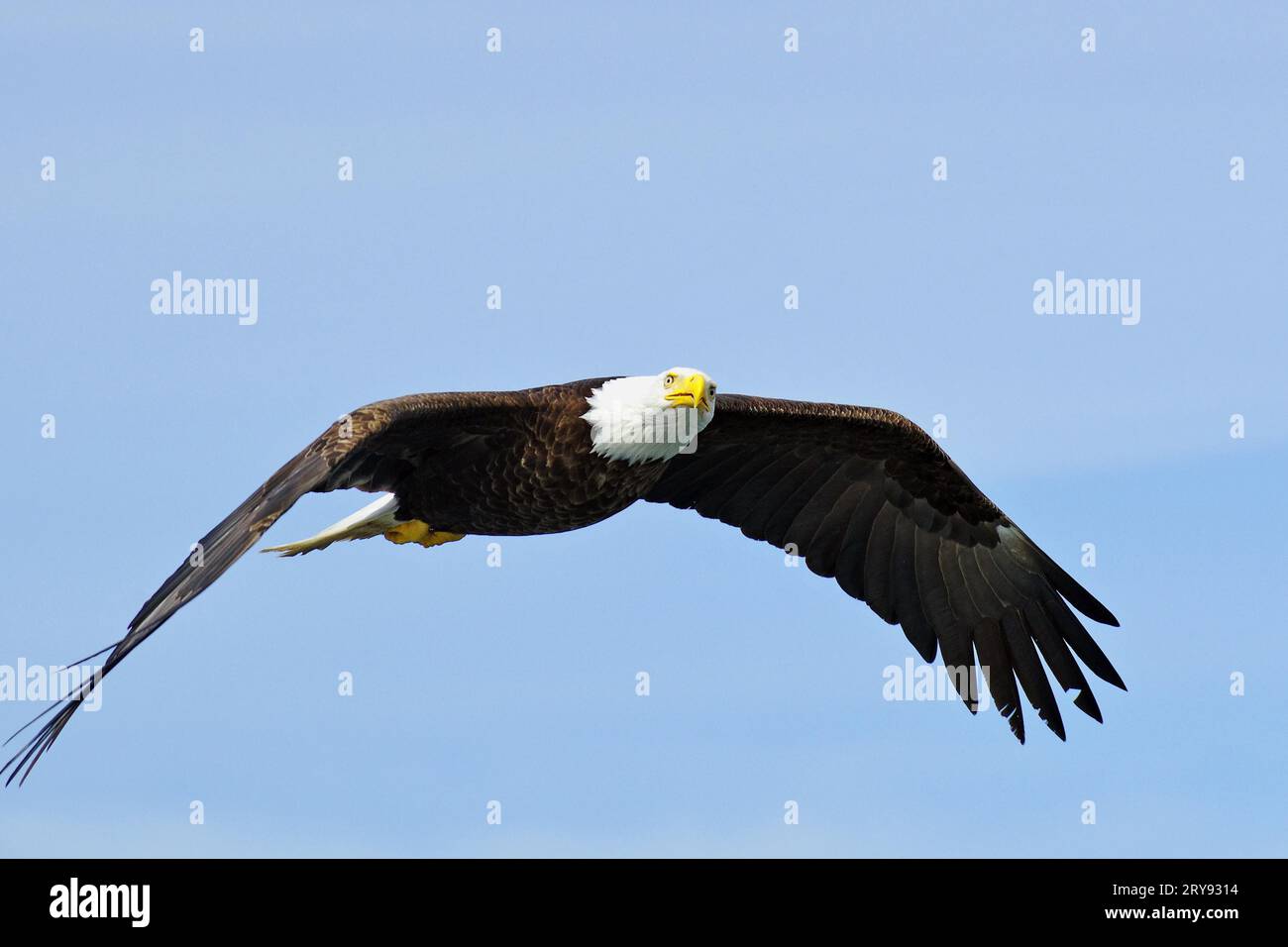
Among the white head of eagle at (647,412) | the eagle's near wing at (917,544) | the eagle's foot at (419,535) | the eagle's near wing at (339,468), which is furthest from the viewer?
the eagle's near wing at (917,544)

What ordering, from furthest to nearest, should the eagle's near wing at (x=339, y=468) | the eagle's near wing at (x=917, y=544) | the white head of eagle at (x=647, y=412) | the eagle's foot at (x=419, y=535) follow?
the eagle's near wing at (x=917, y=544)
the eagle's foot at (x=419, y=535)
the white head of eagle at (x=647, y=412)
the eagle's near wing at (x=339, y=468)

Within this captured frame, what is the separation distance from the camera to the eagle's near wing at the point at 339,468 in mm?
9328

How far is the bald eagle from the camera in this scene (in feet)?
37.0

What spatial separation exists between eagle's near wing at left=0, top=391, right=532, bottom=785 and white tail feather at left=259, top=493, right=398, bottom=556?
0.48 feet

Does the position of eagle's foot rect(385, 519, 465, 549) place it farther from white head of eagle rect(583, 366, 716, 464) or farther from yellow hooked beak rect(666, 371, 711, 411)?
yellow hooked beak rect(666, 371, 711, 411)

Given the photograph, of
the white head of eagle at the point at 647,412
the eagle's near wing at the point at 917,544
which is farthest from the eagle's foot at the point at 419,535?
the eagle's near wing at the point at 917,544

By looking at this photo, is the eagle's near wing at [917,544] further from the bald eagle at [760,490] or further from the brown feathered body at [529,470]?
the brown feathered body at [529,470]

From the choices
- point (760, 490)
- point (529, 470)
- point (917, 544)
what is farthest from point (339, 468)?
point (917, 544)

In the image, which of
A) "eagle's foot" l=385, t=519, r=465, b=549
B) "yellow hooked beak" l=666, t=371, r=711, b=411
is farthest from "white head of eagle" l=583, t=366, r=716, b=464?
"eagle's foot" l=385, t=519, r=465, b=549

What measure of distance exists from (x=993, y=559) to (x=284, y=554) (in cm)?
480

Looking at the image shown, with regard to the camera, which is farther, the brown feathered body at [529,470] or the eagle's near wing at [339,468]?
the brown feathered body at [529,470]

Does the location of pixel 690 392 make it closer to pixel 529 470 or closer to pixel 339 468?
pixel 529 470

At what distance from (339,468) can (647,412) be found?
1.83 meters

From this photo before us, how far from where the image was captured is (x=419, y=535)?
12.1 m
